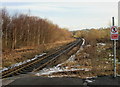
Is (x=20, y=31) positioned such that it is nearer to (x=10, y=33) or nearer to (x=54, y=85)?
(x=10, y=33)

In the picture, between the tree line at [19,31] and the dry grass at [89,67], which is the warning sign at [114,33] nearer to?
the dry grass at [89,67]

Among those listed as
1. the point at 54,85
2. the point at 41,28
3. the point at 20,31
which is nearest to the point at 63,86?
the point at 54,85

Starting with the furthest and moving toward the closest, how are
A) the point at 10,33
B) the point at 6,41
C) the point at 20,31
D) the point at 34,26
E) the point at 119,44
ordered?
1. the point at 34,26
2. the point at 20,31
3. the point at 10,33
4. the point at 6,41
5. the point at 119,44

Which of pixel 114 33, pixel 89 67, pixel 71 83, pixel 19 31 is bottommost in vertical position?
pixel 89 67

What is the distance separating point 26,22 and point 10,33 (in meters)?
7.36

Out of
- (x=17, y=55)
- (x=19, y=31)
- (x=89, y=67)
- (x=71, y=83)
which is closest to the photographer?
(x=71, y=83)

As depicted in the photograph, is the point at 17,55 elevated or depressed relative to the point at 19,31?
depressed

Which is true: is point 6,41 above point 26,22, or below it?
below

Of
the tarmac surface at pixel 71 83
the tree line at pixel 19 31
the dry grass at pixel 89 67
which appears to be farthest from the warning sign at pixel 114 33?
Answer: the tree line at pixel 19 31

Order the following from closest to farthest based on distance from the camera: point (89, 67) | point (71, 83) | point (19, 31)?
point (71, 83), point (89, 67), point (19, 31)

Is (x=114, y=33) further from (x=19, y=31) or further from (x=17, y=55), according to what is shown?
(x=19, y=31)

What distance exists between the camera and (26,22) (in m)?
34.1

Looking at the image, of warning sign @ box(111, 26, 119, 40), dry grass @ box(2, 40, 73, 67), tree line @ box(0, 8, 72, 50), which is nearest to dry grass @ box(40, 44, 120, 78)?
warning sign @ box(111, 26, 119, 40)

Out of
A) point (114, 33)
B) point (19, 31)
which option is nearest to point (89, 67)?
point (114, 33)
